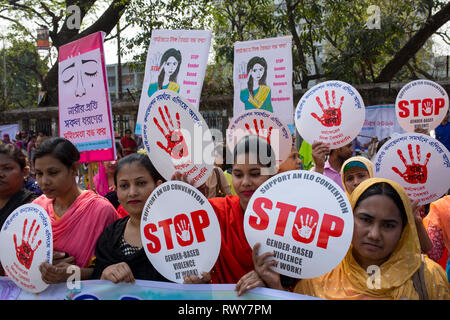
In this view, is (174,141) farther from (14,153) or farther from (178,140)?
(14,153)

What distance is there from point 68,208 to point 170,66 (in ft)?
8.25

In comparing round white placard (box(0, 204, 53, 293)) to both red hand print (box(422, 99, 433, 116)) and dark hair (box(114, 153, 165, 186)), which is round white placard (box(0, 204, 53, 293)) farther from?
red hand print (box(422, 99, 433, 116))

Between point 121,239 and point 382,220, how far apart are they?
1346 millimetres

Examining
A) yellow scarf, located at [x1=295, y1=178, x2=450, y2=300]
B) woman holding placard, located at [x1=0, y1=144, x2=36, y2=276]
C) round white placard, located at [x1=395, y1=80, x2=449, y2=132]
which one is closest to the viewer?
yellow scarf, located at [x1=295, y1=178, x2=450, y2=300]

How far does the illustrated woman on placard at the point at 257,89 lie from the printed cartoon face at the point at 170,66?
810 mm

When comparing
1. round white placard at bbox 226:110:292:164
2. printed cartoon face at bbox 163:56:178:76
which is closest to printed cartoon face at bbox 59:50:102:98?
printed cartoon face at bbox 163:56:178:76

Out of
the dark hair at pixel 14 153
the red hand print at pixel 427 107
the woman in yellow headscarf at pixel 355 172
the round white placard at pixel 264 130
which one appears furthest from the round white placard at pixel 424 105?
the dark hair at pixel 14 153

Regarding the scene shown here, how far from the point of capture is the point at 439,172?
259cm

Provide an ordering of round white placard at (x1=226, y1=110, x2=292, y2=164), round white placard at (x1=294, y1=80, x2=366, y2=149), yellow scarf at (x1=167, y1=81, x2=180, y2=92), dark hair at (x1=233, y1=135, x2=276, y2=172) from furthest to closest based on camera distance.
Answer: yellow scarf at (x1=167, y1=81, x2=180, y2=92), round white placard at (x1=294, y1=80, x2=366, y2=149), round white placard at (x1=226, y1=110, x2=292, y2=164), dark hair at (x1=233, y1=135, x2=276, y2=172)

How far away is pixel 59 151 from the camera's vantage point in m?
2.50

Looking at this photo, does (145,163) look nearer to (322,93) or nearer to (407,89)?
(322,93)

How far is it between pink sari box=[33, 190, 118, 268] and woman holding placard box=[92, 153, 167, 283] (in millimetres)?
75

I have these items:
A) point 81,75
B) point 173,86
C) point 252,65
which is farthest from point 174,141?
point 252,65

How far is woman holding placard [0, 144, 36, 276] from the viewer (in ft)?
9.04
